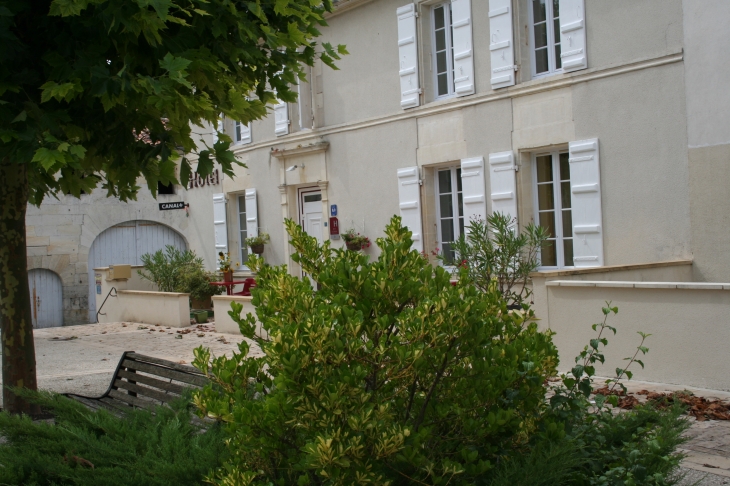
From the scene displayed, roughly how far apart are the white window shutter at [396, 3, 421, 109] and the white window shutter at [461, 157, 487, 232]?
1.51m

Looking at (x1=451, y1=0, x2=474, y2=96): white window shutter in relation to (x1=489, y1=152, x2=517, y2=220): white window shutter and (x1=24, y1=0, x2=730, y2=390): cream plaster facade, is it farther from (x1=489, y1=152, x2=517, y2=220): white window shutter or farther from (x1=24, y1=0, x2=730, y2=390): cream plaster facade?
(x1=489, y1=152, x2=517, y2=220): white window shutter

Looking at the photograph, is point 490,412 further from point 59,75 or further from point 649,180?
point 649,180

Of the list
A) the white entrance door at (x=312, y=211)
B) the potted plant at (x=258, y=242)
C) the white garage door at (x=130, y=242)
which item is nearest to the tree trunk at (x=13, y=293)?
the white entrance door at (x=312, y=211)

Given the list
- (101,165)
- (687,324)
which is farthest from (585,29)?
(101,165)

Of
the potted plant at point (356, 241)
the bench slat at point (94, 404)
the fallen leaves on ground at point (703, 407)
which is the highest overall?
the potted plant at point (356, 241)

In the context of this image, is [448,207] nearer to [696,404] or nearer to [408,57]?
[408,57]

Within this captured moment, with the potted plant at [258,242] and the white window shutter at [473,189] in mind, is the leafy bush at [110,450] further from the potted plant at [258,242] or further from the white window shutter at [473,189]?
the potted plant at [258,242]

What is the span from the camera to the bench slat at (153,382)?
553 cm

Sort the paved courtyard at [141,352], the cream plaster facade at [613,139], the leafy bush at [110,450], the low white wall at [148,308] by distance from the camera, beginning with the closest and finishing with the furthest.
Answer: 1. the leafy bush at [110,450]
2. the paved courtyard at [141,352]
3. the cream plaster facade at [613,139]
4. the low white wall at [148,308]

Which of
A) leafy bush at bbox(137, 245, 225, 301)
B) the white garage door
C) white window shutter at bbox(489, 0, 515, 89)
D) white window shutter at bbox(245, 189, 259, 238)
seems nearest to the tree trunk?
white window shutter at bbox(489, 0, 515, 89)

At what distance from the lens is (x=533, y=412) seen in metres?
3.12

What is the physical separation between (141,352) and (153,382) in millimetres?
5454

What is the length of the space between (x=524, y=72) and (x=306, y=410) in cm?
963

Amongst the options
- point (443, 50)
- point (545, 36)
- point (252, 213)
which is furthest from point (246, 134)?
point (545, 36)
